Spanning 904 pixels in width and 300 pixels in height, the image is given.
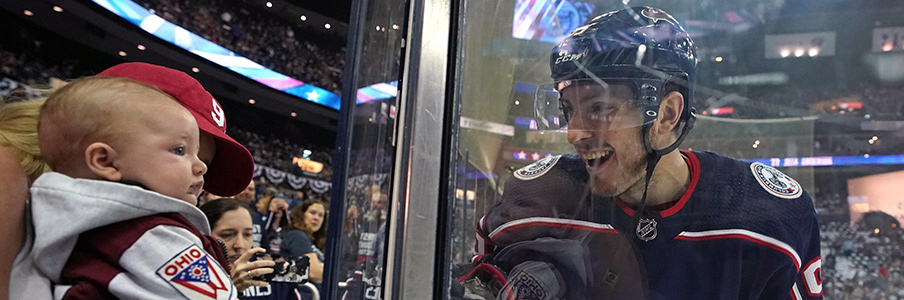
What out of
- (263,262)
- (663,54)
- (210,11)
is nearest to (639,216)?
(663,54)

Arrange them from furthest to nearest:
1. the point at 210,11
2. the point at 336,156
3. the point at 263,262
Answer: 1. the point at 210,11
2. the point at 263,262
3. the point at 336,156

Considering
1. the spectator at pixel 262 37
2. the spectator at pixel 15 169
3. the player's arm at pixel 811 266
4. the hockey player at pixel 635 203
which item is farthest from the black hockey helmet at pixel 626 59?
the spectator at pixel 262 37

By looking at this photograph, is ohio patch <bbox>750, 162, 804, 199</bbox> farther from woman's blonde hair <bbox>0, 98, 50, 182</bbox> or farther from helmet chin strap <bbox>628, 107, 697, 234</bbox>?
woman's blonde hair <bbox>0, 98, 50, 182</bbox>

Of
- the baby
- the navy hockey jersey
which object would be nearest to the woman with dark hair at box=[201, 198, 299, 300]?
the baby

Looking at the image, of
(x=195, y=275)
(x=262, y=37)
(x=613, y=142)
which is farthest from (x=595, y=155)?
(x=262, y=37)

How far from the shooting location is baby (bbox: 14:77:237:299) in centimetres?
53

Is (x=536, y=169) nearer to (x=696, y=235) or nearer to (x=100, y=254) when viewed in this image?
(x=696, y=235)

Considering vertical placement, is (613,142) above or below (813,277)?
above

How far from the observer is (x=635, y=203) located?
2.00 ft

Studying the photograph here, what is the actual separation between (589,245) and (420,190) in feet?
0.61

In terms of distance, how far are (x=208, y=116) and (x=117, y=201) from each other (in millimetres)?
188

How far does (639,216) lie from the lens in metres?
0.60

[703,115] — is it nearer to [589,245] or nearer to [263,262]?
[589,245]

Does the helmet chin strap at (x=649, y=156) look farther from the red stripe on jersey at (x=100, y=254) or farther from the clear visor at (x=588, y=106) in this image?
the red stripe on jersey at (x=100, y=254)
